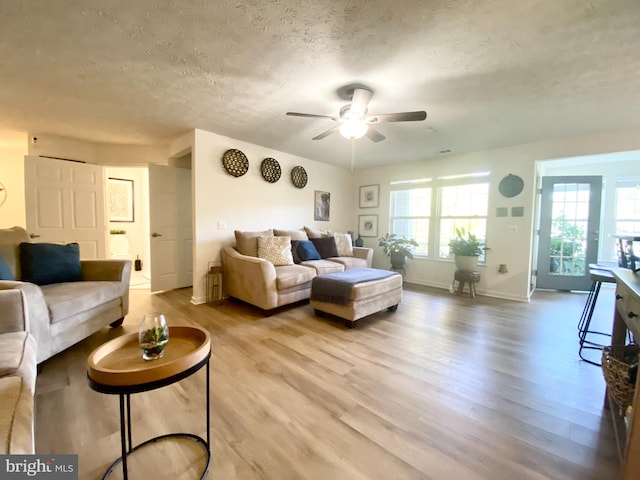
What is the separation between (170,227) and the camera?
13.9 feet

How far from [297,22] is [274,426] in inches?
89.7

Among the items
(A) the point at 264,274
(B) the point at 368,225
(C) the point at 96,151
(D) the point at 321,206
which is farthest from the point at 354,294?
(C) the point at 96,151

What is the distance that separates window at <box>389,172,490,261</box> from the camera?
4469 mm

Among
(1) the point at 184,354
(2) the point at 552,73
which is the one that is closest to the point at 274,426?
(1) the point at 184,354

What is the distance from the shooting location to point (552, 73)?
6.73 ft

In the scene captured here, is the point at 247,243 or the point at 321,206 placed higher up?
the point at 321,206

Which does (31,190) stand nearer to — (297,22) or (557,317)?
(297,22)

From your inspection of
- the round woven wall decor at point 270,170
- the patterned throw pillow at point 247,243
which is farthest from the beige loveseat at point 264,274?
the round woven wall decor at point 270,170

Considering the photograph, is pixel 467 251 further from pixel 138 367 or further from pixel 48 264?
pixel 48 264

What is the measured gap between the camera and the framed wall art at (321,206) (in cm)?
521

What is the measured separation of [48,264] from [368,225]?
4.88m

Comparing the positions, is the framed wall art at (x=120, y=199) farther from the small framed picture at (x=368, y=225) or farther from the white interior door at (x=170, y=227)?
the small framed picture at (x=368, y=225)

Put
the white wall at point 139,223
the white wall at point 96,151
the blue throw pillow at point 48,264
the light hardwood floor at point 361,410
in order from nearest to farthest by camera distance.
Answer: the light hardwood floor at point 361,410 → the blue throw pillow at point 48,264 → the white wall at point 96,151 → the white wall at point 139,223

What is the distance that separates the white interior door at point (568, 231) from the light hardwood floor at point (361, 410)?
2.46 metres
